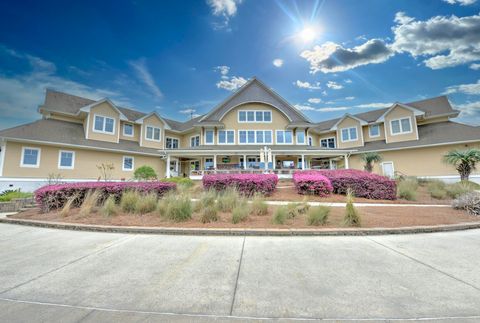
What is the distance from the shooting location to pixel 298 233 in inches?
213

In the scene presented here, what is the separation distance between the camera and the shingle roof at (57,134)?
1501 cm

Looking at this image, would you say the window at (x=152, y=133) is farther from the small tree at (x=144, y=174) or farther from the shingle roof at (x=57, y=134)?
the small tree at (x=144, y=174)

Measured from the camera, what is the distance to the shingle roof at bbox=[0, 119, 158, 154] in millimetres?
15009

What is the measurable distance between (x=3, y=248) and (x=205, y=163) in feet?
62.3

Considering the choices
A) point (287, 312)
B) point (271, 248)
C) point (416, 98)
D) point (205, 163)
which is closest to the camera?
point (287, 312)

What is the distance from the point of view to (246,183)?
38.1 ft

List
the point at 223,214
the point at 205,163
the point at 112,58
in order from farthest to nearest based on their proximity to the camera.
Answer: the point at 205,163
the point at 112,58
the point at 223,214

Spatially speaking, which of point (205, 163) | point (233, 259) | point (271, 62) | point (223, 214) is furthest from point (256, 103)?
point (233, 259)

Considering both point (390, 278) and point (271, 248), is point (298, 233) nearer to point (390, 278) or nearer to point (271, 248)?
point (271, 248)

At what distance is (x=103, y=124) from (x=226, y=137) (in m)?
13.0

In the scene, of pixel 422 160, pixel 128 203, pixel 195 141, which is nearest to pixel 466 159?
pixel 422 160

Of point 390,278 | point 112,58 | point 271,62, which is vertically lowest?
point 390,278

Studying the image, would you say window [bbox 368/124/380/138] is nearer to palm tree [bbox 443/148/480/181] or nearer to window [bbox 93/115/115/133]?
palm tree [bbox 443/148/480/181]

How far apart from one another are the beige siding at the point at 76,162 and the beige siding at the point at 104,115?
1.77m
